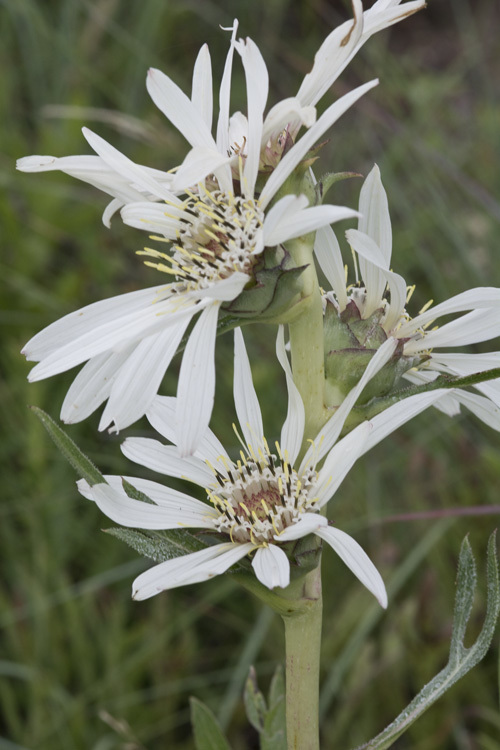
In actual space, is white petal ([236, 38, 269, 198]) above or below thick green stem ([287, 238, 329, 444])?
above

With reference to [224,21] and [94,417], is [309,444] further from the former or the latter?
[224,21]

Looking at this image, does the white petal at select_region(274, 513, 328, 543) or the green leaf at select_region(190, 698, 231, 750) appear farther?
the green leaf at select_region(190, 698, 231, 750)

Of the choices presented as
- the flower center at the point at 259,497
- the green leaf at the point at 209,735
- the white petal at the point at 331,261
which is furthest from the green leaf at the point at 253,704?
the white petal at the point at 331,261

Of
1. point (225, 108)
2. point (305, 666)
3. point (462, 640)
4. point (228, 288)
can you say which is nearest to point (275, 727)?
point (305, 666)

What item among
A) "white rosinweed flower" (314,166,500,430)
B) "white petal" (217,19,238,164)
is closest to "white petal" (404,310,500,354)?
"white rosinweed flower" (314,166,500,430)

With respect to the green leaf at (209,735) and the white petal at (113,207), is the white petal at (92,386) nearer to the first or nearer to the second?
the white petal at (113,207)

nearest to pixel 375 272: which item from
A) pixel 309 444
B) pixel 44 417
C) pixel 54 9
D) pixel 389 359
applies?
pixel 389 359

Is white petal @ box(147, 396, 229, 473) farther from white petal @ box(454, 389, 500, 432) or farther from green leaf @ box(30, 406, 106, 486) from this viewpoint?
white petal @ box(454, 389, 500, 432)
